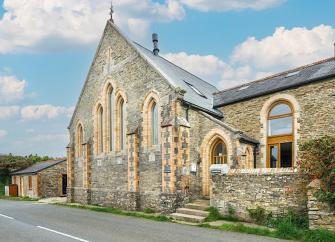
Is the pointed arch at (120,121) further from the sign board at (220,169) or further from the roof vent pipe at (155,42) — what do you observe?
the sign board at (220,169)

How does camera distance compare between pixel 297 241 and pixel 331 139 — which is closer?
pixel 297 241

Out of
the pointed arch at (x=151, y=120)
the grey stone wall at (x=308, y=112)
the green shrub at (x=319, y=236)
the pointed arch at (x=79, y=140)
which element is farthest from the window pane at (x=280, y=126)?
the pointed arch at (x=79, y=140)

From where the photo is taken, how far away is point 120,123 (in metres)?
19.0

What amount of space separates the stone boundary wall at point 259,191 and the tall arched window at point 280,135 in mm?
4269

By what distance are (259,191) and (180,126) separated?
16.0 feet

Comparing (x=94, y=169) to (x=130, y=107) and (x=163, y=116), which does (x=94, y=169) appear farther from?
(x=163, y=116)

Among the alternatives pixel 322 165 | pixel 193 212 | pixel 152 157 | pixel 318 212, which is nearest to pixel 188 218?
pixel 193 212

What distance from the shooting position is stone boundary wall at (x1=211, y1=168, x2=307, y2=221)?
10.3m

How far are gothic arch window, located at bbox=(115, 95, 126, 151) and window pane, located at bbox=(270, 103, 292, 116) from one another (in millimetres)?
8342

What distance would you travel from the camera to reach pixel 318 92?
1392 centimetres

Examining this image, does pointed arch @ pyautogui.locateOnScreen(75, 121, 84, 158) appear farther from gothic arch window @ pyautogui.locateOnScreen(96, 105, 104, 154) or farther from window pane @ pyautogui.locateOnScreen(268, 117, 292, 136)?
window pane @ pyautogui.locateOnScreen(268, 117, 292, 136)

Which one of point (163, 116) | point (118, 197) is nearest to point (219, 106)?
point (163, 116)

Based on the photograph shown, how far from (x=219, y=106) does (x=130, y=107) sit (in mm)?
5083

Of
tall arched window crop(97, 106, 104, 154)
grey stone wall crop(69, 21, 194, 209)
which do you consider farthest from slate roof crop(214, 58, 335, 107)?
tall arched window crop(97, 106, 104, 154)
